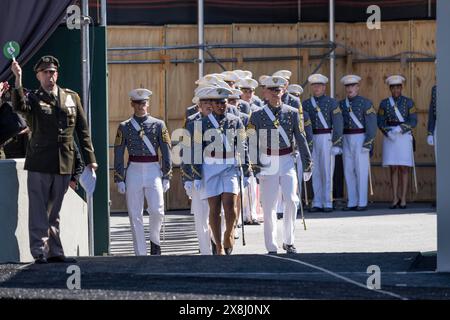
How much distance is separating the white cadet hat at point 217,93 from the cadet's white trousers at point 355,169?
6.70 meters

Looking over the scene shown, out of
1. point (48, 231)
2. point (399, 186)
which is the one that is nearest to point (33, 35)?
point (48, 231)

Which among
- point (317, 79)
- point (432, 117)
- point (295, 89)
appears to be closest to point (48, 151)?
point (295, 89)

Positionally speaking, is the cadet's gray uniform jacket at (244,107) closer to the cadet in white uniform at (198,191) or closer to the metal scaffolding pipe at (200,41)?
the cadet in white uniform at (198,191)

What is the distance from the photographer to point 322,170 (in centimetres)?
2202

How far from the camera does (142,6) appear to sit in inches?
872

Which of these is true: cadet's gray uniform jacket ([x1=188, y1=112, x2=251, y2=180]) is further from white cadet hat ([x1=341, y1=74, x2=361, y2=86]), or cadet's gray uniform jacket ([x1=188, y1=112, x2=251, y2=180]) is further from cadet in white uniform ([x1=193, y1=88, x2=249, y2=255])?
white cadet hat ([x1=341, y1=74, x2=361, y2=86])

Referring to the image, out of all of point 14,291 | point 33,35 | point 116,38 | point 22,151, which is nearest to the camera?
point 14,291

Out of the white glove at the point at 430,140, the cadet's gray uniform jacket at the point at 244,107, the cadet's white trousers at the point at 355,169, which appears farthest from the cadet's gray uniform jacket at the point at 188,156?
the cadet's white trousers at the point at 355,169

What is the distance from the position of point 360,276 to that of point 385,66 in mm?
13274

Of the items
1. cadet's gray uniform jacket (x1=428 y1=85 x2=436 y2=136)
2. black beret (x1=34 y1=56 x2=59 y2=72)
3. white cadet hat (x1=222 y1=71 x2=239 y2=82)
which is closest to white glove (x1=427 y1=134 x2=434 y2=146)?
cadet's gray uniform jacket (x1=428 y1=85 x2=436 y2=136)

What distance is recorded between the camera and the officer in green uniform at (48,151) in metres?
12.2

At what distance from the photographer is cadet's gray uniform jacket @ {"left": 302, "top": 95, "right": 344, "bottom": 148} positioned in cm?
2148

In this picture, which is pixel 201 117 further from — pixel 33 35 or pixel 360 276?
pixel 360 276

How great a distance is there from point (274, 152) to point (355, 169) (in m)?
6.40
